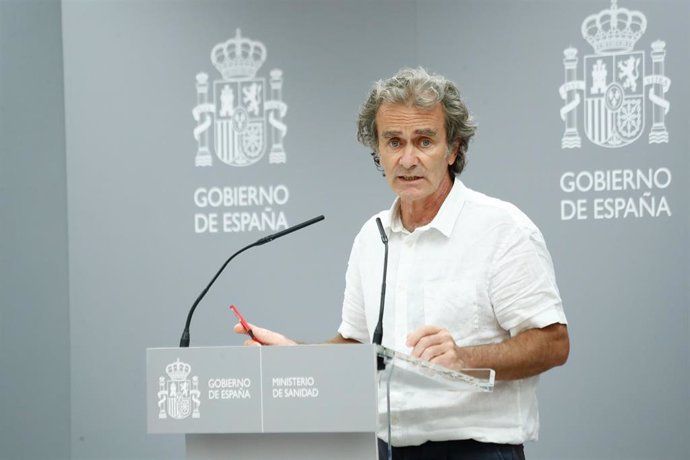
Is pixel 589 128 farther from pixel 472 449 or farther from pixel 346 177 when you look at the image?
pixel 472 449

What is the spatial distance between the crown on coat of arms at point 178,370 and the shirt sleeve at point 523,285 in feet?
2.40

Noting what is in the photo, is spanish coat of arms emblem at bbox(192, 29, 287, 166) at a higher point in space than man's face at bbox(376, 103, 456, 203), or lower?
higher

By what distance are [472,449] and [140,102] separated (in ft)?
9.72

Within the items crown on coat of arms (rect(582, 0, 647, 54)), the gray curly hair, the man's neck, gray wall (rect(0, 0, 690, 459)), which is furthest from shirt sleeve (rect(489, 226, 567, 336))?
crown on coat of arms (rect(582, 0, 647, 54))

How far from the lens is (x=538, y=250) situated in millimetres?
2215

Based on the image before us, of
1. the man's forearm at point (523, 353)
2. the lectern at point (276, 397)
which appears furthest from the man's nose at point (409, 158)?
the lectern at point (276, 397)

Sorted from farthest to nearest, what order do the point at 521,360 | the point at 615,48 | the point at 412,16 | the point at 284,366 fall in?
the point at 412,16, the point at 615,48, the point at 521,360, the point at 284,366

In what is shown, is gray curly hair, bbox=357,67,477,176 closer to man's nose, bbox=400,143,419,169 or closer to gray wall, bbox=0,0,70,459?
man's nose, bbox=400,143,419,169

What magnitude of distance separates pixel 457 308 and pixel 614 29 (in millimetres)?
2338

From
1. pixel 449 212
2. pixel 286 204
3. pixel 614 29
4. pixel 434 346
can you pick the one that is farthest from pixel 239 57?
pixel 434 346

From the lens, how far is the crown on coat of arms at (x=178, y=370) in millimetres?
1812

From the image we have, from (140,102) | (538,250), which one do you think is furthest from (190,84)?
(538,250)

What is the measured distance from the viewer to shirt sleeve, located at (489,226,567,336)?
2.15 m

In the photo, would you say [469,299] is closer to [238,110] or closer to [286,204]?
[286,204]
